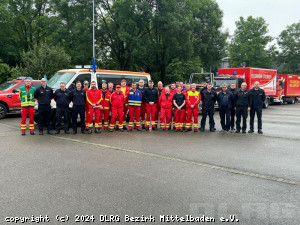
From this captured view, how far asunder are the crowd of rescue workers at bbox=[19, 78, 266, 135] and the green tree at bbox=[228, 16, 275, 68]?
43.8m

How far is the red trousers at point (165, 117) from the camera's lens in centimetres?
1116

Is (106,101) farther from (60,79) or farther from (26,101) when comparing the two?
(26,101)

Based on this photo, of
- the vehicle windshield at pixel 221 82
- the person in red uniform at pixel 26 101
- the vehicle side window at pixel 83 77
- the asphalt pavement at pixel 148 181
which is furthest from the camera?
the vehicle windshield at pixel 221 82

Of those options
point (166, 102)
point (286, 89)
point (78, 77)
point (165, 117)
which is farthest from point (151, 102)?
point (286, 89)

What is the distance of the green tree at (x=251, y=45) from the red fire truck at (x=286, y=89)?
71.5ft

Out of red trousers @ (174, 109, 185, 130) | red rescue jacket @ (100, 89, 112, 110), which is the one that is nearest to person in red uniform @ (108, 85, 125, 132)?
red rescue jacket @ (100, 89, 112, 110)

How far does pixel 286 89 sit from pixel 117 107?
2322 cm

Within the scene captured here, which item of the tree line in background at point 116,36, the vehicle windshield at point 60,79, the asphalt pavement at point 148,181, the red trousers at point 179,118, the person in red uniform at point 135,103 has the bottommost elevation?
the asphalt pavement at point 148,181

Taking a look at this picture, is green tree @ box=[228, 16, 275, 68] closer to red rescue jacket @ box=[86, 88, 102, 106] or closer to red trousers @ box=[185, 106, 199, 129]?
red trousers @ box=[185, 106, 199, 129]

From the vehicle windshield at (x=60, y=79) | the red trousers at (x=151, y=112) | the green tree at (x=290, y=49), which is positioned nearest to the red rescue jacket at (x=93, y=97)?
the vehicle windshield at (x=60, y=79)

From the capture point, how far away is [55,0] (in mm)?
25656

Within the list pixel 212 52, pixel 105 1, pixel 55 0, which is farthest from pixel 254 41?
pixel 55 0

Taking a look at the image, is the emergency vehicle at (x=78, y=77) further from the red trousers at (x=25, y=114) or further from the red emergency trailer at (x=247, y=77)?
the red emergency trailer at (x=247, y=77)

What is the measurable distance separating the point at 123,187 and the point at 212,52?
3218 centimetres
